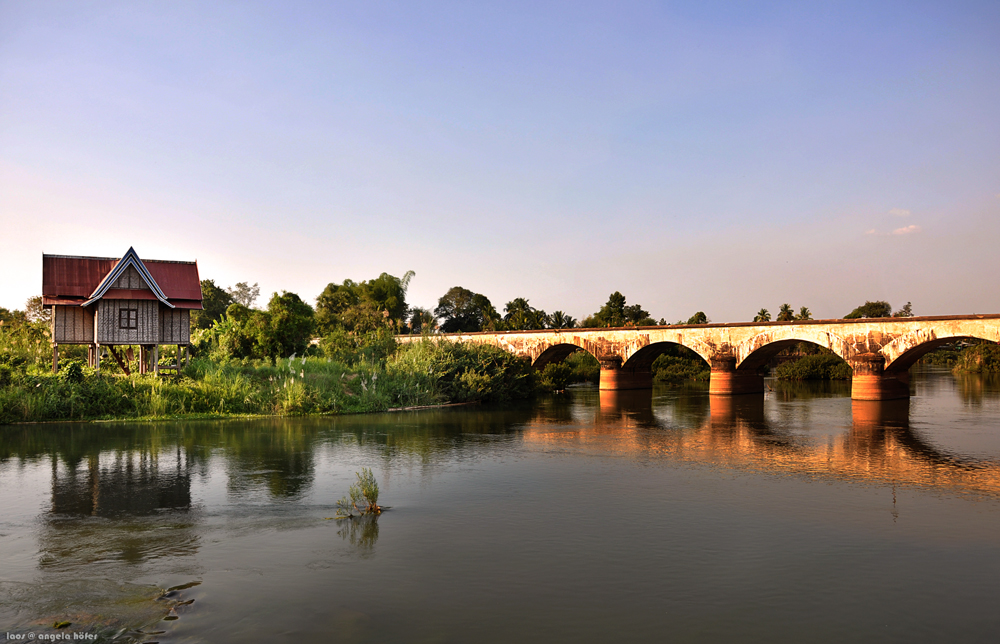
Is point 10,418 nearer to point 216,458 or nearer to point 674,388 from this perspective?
point 216,458

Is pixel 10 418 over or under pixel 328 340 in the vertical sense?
under

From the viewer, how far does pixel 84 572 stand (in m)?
9.95

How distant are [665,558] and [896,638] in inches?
134

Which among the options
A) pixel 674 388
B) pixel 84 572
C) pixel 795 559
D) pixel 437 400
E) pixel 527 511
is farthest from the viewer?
pixel 674 388

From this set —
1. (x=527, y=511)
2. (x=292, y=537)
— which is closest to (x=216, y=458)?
(x=292, y=537)

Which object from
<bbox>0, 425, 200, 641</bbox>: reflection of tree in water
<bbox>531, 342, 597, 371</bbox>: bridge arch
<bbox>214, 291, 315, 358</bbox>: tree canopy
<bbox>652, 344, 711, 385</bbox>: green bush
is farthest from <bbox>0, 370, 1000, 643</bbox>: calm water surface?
<bbox>652, 344, 711, 385</bbox>: green bush

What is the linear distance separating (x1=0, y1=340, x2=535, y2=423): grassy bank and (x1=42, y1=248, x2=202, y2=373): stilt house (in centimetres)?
214

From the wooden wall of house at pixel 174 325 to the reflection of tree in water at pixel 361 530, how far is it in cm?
2484

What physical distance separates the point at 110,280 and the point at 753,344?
123 feet

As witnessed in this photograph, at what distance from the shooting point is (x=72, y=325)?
110ft

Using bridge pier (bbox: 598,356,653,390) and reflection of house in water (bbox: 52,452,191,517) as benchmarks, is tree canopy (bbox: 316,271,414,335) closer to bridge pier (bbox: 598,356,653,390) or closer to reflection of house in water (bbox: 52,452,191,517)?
bridge pier (bbox: 598,356,653,390)

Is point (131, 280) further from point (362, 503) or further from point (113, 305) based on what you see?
point (362, 503)

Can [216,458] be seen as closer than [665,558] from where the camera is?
No

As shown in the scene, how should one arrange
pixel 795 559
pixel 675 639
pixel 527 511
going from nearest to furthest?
1. pixel 675 639
2. pixel 795 559
3. pixel 527 511
